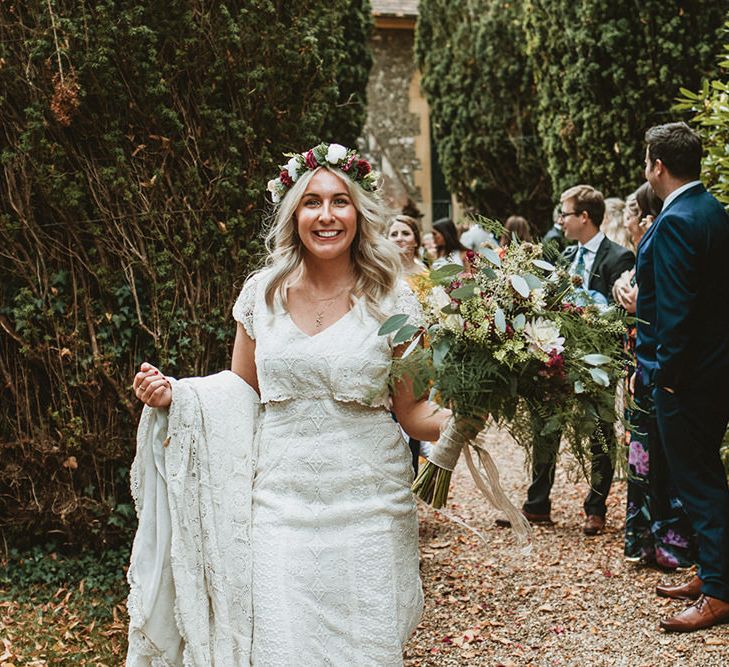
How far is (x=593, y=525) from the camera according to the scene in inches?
260

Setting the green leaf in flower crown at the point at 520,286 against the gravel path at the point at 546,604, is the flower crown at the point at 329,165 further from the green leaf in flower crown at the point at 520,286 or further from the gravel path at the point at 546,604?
the gravel path at the point at 546,604

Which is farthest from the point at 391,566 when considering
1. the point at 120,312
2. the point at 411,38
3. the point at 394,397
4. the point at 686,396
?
the point at 411,38

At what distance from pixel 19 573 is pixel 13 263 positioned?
1748mm

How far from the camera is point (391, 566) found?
332cm

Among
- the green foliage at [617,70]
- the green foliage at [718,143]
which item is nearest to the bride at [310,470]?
the green foliage at [718,143]

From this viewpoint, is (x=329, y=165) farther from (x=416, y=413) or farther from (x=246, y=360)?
(x=416, y=413)

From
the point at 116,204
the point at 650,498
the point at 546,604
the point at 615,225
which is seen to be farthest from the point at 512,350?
the point at 615,225

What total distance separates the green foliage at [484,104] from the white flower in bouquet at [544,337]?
13.3 m

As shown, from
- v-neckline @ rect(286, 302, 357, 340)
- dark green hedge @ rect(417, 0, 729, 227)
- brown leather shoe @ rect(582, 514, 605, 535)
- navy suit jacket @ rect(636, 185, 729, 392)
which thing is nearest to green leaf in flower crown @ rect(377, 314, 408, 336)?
v-neckline @ rect(286, 302, 357, 340)

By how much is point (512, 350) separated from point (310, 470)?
0.87 meters

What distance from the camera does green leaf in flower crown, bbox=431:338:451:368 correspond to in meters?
3.02

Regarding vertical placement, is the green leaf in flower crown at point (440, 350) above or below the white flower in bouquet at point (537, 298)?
below

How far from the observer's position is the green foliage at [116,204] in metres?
4.93

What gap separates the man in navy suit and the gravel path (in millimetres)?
251
